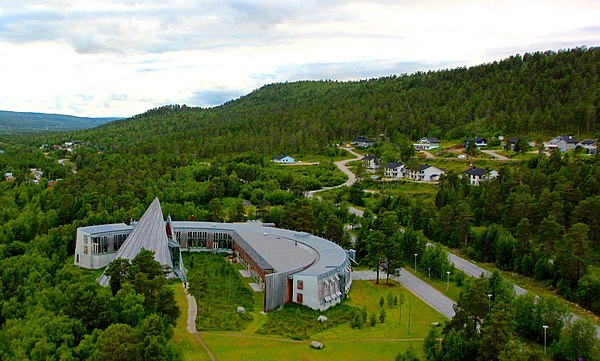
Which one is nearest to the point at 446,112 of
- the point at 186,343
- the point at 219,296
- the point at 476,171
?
the point at 476,171

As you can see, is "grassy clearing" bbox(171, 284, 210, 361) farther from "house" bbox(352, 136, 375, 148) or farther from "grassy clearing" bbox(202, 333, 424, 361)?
"house" bbox(352, 136, 375, 148)

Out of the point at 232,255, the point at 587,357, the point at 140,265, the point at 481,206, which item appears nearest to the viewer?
the point at 587,357

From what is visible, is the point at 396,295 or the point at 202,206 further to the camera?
the point at 202,206

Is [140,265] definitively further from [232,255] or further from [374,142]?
[374,142]

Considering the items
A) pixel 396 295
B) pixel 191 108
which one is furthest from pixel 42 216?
pixel 191 108

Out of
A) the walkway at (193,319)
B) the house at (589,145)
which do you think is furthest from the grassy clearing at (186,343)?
the house at (589,145)

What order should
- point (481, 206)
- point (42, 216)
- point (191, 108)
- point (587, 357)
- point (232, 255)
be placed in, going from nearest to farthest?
point (587, 357), point (232, 255), point (42, 216), point (481, 206), point (191, 108)
